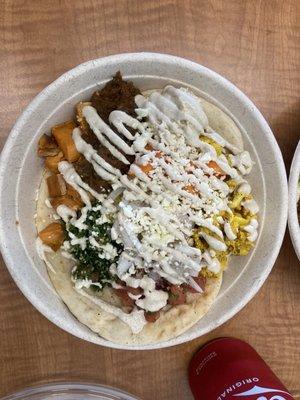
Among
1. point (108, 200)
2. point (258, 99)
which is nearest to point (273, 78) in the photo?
point (258, 99)

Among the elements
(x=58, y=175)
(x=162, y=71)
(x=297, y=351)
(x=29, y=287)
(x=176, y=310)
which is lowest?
(x=297, y=351)

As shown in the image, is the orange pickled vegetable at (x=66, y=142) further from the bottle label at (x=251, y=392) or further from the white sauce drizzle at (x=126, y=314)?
the bottle label at (x=251, y=392)

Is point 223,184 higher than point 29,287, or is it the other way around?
point 223,184

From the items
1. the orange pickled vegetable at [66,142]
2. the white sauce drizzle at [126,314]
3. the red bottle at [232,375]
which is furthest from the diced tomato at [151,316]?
the orange pickled vegetable at [66,142]

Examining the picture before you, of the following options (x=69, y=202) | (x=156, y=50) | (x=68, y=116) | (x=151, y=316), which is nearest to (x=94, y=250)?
(x=69, y=202)

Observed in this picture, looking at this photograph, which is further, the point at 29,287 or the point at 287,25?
the point at 287,25

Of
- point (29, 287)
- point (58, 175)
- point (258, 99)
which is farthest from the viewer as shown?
point (258, 99)

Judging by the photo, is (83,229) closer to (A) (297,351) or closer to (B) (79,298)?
(B) (79,298)

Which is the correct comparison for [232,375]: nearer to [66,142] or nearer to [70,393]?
[70,393]
